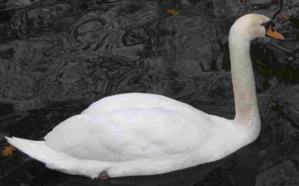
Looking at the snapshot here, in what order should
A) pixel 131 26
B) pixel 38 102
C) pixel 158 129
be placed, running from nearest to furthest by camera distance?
1. pixel 158 129
2. pixel 38 102
3. pixel 131 26

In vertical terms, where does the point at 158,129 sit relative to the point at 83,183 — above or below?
above

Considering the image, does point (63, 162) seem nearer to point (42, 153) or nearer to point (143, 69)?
point (42, 153)

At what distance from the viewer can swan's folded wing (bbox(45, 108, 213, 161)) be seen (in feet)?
22.6

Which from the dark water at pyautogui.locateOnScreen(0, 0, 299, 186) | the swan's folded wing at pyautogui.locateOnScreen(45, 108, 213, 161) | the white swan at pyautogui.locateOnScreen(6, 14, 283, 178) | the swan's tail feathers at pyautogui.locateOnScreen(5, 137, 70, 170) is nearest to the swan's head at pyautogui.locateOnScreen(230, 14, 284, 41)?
the white swan at pyautogui.locateOnScreen(6, 14, 283, 178)

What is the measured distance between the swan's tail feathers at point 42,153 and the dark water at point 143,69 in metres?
0.31

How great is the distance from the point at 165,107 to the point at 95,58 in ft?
8.32

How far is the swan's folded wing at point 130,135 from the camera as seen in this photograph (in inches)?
271

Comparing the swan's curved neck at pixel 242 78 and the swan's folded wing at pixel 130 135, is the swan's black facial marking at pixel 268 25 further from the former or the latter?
the swan's folded wing at pixel 130 135

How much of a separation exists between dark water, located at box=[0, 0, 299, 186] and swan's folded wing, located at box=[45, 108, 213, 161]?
1.29 feet

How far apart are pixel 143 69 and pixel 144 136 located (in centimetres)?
241

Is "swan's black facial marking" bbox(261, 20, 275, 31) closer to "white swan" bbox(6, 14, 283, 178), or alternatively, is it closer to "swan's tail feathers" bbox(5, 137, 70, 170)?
"white swan" bbox(6, 14, 283, 178)

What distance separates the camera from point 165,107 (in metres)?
7.22

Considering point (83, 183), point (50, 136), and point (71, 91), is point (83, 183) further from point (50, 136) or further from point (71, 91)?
point (71, 91)

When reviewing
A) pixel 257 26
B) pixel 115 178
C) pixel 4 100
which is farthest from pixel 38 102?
pixel 257 26
